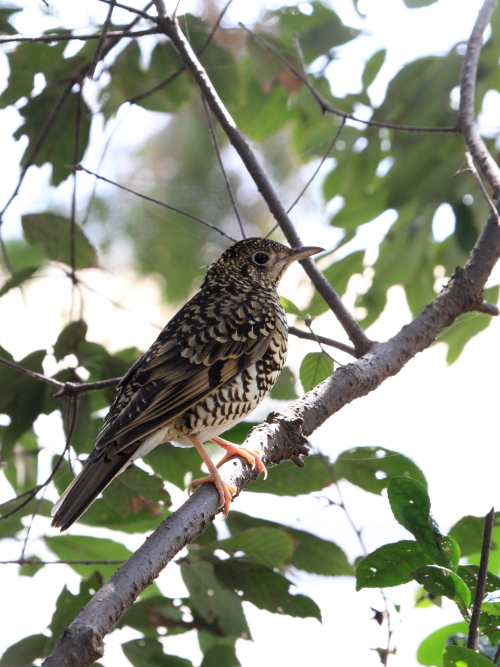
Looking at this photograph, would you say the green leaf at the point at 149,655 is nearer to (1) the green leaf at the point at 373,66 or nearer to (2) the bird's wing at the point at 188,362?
(2) the bird's wing at the point at 188,362

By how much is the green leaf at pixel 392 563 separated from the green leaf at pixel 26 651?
1409 millimetres

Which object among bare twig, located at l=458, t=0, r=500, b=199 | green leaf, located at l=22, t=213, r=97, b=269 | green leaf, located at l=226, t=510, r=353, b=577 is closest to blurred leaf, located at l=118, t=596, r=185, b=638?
green leaf, located at l=226, t=510, r=353, b=577

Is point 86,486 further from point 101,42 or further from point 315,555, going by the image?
point 101,42

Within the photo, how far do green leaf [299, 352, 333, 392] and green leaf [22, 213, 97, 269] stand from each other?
1362 millimetres

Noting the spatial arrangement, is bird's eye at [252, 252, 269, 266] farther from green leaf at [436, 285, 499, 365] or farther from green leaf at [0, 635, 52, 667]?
green leaf at [0, 635, 52, 667]

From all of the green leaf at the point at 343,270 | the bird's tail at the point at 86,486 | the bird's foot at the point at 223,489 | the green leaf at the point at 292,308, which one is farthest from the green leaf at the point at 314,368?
the green leaf at the point at 343,270

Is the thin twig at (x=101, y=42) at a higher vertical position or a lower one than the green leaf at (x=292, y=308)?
higher

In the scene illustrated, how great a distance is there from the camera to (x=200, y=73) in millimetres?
3041

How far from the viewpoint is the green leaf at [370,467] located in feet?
8.56

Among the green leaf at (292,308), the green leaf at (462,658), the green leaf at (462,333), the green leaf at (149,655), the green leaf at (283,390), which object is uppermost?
the green leaf at (462,333)

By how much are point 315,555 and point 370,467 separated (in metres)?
0.45

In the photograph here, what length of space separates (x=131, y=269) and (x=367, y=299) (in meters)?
12.3

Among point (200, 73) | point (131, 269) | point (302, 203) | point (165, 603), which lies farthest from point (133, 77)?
point (131, 269)

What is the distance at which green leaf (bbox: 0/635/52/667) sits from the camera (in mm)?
2572
